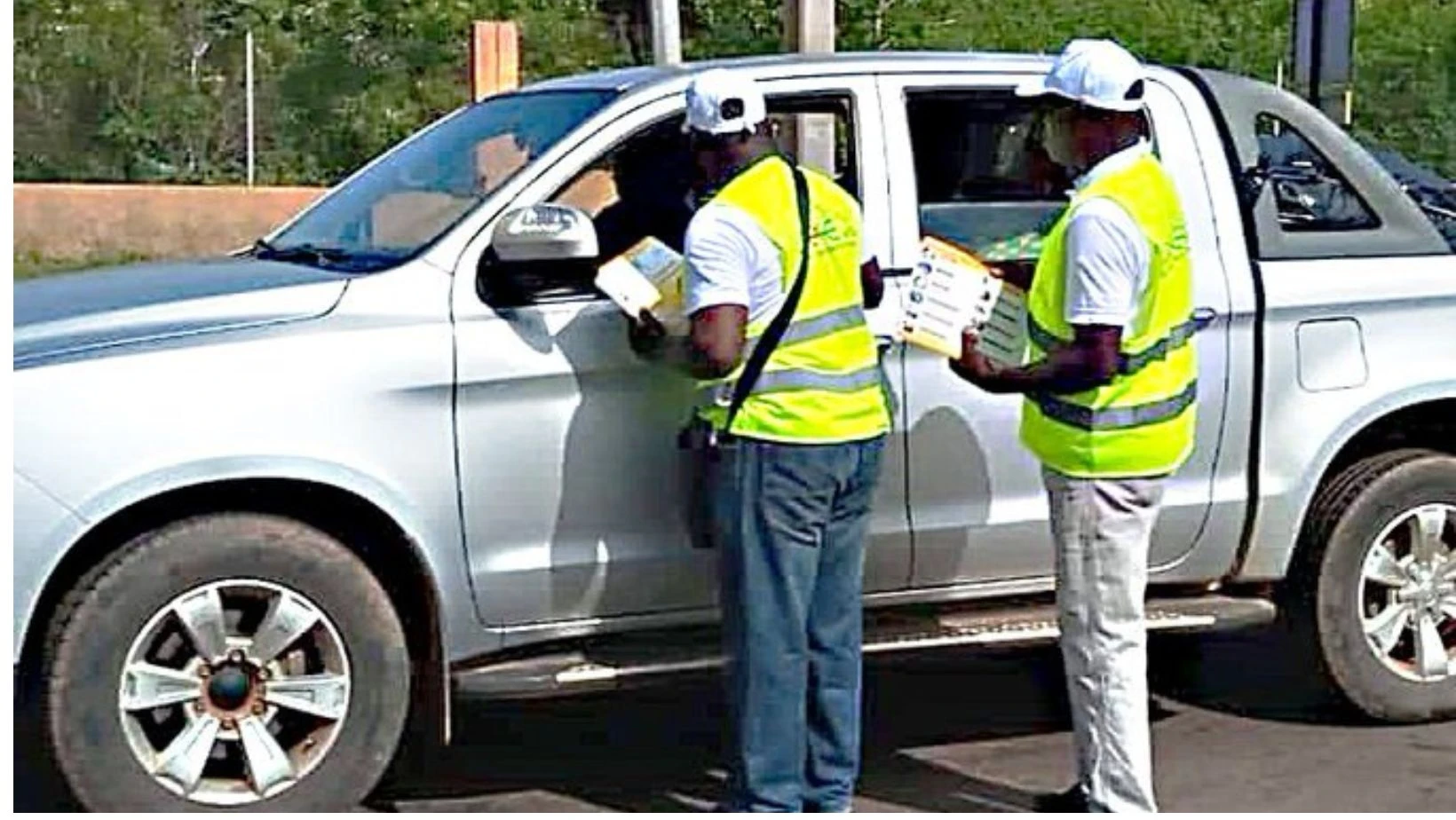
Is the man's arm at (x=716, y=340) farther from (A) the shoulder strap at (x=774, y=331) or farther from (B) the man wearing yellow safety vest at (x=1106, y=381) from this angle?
(B) the man wearing yellow safety vest at (x=1106, y=381)

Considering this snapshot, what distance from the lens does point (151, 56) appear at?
2586 cm

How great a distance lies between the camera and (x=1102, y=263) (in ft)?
18.1

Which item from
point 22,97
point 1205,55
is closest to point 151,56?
point 22,97

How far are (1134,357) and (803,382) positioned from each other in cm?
78

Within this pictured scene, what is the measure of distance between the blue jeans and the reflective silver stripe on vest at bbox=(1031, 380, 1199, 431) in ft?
1.33

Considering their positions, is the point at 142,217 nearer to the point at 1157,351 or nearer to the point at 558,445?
the point at 558,445

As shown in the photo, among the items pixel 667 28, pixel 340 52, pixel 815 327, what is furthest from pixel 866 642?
pixel 340 52

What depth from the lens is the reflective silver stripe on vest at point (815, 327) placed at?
5508mm

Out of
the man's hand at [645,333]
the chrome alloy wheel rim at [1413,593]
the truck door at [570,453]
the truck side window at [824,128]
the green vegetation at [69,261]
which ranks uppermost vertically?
the truck side window at [824,128]

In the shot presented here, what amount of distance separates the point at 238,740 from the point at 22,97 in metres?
21.2

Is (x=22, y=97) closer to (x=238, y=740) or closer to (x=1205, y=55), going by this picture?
(x=1205, y=55)

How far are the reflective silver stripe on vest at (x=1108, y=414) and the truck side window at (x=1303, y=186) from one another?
1.22m

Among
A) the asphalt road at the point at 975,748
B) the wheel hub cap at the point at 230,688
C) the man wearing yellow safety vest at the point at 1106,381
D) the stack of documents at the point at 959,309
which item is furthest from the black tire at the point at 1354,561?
the wheel hub cap at the point at 230,688

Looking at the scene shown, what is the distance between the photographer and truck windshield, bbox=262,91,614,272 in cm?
615
